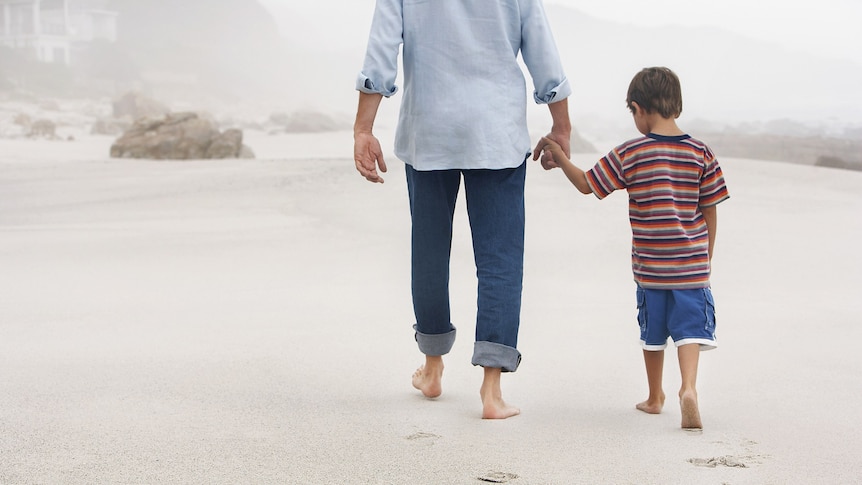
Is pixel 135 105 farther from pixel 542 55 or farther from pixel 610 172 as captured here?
pixel 610 172

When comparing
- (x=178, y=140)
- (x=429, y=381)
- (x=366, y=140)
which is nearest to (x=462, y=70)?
(x=366, y=140)

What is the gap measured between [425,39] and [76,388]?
1208 mm

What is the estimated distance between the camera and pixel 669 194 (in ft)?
7.07

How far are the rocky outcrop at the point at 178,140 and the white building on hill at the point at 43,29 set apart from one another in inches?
656

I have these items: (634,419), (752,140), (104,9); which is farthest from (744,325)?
(104,9)

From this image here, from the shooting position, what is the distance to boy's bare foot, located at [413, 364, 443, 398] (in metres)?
2.41

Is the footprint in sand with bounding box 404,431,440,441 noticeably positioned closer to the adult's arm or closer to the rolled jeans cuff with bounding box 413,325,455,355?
the rolled jeans cuff with bounding box 413,325,455,355

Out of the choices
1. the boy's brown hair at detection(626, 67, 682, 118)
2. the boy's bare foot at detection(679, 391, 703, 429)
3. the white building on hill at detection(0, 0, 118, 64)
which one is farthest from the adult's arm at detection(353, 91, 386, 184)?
the white building on hill at detection(0, 0, 118, 64)

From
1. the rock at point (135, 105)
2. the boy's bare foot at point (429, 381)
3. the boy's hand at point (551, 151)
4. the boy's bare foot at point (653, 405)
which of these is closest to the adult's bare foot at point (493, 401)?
the boy's bare foot at point (429, 381)

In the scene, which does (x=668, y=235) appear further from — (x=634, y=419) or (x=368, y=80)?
(x=368, y=80)

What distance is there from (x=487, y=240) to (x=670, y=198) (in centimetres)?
44

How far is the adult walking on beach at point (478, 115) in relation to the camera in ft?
7.35

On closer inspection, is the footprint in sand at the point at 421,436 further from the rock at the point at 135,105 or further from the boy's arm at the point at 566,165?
the rock at the point at 135,105

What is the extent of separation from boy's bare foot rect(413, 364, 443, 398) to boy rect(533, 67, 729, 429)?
1.88 ft
